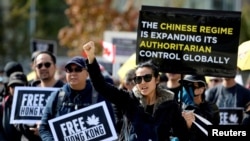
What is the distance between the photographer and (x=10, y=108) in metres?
11.9

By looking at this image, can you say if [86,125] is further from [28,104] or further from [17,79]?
[17,79]

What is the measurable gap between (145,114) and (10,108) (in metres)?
3.36

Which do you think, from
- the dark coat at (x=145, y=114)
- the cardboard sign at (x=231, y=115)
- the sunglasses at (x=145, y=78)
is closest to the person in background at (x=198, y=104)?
the dark coat at (x=145, y=114)

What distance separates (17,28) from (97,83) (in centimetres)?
4015

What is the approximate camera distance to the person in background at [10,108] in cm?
1176

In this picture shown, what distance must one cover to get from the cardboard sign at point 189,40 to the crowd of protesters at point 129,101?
27 cm

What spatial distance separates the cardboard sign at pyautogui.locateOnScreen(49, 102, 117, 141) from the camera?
9.84 m

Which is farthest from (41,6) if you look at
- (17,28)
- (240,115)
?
(240,115)

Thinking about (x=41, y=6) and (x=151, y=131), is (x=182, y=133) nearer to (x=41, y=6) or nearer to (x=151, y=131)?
(x=151, y=131)

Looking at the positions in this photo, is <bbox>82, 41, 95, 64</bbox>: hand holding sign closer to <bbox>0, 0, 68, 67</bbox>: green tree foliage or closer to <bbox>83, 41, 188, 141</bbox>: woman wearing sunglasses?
<bbox>83, 41, 188, 141</bbox>: woman wearing sunglasses

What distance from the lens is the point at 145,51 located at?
9828 mm

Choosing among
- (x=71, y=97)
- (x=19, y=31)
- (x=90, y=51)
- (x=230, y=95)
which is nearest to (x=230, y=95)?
(x=230, y=95)

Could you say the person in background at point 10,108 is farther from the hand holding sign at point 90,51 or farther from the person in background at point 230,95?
the person in background at point 230,95

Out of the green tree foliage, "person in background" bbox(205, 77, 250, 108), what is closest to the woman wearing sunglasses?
"person in background" bbox(205, 77, 250, 108)
